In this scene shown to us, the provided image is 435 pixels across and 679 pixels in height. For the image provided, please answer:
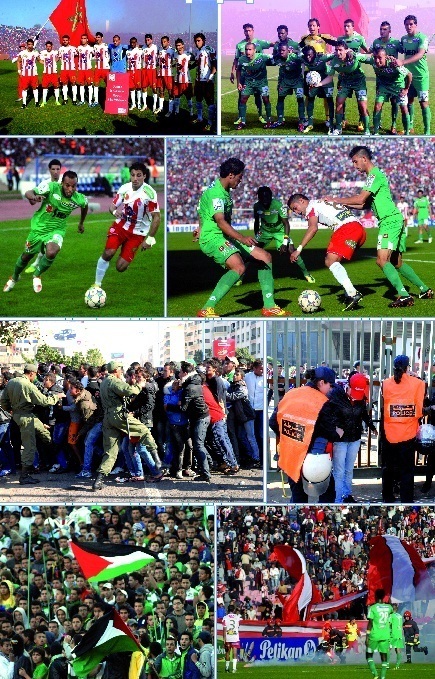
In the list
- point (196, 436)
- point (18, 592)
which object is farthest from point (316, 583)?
point (18, 592)

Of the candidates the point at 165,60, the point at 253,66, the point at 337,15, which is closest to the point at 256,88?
the point at 253,66

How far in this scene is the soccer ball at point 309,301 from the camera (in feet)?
42.2

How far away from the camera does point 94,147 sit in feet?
42.6

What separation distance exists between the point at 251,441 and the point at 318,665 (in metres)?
2.08

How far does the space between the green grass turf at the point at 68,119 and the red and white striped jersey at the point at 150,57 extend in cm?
29

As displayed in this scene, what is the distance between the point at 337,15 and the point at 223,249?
98.0 inches

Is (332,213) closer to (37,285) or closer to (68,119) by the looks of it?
(68,119)

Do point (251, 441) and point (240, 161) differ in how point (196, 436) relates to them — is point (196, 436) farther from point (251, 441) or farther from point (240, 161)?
point (240, 161)

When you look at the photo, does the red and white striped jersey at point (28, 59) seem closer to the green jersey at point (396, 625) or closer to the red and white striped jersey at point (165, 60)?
the red and white striped jersey at point (165, 60)

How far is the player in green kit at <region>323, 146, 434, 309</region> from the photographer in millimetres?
12977

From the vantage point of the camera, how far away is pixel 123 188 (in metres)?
13.0

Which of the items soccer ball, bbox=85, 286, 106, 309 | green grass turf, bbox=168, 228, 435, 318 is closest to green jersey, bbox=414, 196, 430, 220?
green grass turf, bbox=168, 228, 435, 318

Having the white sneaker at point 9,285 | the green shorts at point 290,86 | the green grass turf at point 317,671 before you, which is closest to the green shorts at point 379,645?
the green grass turf at point 317,671

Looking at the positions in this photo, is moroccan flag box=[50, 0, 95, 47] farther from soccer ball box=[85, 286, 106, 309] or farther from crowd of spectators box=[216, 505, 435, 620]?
crowd of spectators box=[216, 505, 435, 620]
